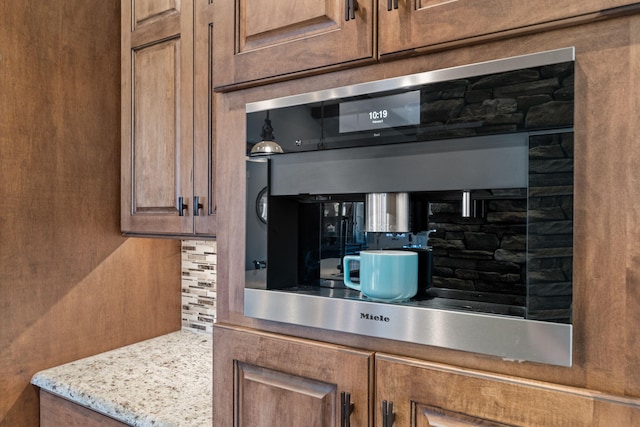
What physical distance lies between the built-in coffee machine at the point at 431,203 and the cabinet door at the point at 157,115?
70 cm

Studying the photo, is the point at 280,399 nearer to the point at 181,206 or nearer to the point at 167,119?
the point at 181,206

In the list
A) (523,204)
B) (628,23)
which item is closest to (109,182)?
(523,204)

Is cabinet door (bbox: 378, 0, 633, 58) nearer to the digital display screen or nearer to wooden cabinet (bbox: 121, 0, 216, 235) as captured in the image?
the digital display screen

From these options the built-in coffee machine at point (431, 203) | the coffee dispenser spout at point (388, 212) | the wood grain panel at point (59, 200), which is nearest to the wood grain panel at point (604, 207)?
the built-in coffee machine at point (431, 203)

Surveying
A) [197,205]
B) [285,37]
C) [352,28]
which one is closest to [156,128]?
[197,205]

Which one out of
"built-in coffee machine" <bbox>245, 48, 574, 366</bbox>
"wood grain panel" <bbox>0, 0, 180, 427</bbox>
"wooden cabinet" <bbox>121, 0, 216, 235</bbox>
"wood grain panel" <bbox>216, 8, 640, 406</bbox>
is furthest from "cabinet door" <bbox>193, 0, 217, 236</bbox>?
"wood grain panel" <bbox>216, 8, 640, 406</bbox>

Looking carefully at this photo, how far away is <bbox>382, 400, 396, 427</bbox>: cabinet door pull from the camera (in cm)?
73

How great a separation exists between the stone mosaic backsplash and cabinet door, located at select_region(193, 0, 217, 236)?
528mm

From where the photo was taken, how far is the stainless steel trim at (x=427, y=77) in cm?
61

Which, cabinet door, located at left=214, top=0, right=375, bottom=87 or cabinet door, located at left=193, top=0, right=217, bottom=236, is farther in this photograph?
cabinet door, located at left=193, top=0, right=217, bottom=236

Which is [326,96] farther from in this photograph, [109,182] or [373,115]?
[109,182]

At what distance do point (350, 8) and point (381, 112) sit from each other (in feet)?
0.66

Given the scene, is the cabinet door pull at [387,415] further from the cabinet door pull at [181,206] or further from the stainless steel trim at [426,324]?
the cabinet door pull at [181,206]

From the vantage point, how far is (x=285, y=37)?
0.87 m
